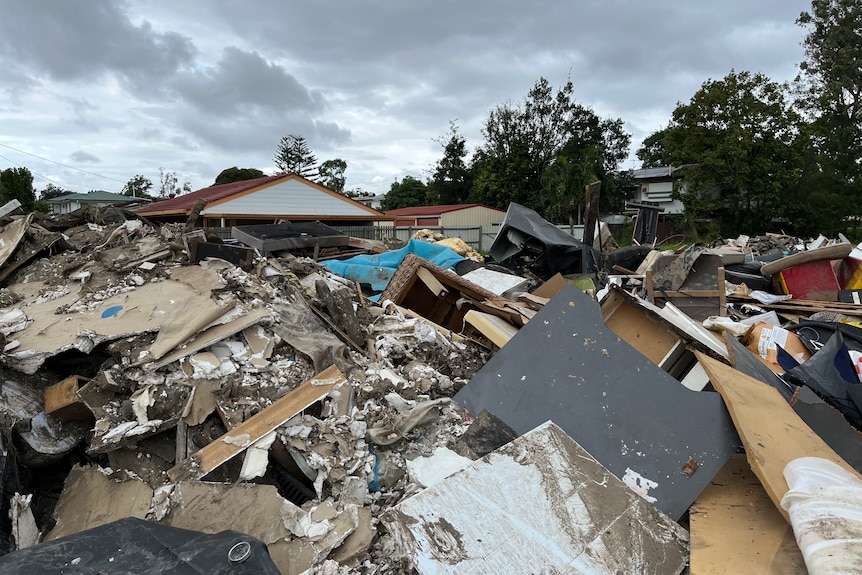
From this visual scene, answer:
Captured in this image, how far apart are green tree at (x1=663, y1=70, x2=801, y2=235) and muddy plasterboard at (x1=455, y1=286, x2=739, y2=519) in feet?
71.6

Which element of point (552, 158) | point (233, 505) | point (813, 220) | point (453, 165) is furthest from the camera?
point (453, 165)

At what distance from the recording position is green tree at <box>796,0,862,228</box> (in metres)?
21.5

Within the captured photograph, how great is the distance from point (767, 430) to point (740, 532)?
1.74 ft

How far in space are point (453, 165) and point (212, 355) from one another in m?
30.7

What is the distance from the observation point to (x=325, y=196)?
18734mm

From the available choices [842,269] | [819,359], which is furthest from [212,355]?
[842,269]

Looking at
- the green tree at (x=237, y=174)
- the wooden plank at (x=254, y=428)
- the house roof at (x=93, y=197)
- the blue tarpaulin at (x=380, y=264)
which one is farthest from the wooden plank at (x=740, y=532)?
the house roof at (x=93, y=197)

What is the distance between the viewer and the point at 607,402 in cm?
268

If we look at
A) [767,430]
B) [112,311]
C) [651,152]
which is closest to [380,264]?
[112,311]

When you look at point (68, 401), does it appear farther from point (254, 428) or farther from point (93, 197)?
point (93, 197)

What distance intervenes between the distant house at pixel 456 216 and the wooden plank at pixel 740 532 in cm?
2077

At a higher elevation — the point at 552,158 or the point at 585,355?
the point at 552,158

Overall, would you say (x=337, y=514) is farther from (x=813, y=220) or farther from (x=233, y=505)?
(x=813, y=220)

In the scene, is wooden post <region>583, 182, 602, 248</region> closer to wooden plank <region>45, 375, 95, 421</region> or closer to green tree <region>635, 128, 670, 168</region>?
wooden plank <region>45, 375, 95, 421</region>
